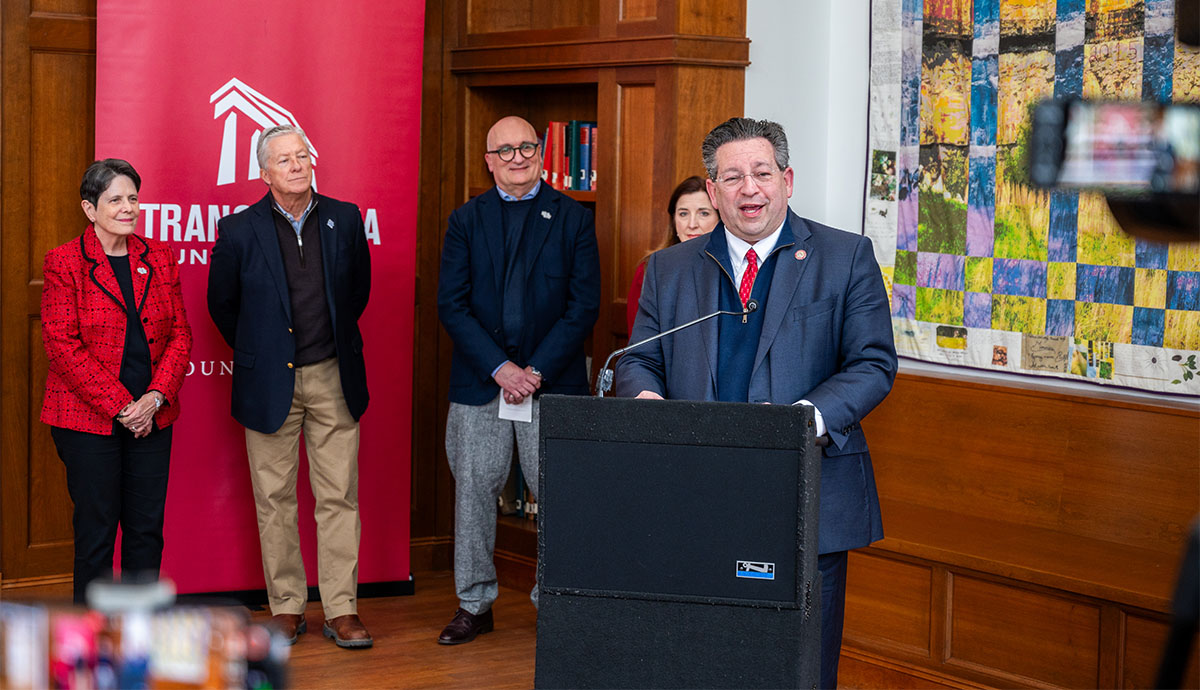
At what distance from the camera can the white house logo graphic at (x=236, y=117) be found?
15.2 ft

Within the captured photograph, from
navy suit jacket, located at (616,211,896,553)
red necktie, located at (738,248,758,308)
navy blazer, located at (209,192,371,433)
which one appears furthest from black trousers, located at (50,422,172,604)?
red necktie, located at (738,248,758,308)

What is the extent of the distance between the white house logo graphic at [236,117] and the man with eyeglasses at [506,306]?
0.76 meters

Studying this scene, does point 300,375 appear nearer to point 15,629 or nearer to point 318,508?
point 318,508

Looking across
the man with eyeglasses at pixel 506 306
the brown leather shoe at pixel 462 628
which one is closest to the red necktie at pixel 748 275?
the man with eyeglasses at pixel 506 306

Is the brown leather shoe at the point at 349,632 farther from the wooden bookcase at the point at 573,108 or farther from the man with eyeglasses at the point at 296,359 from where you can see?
the wooden bookcase at the point at 573,108

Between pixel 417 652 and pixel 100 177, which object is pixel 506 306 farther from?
pixel 100 177

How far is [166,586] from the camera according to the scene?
4.09 ft

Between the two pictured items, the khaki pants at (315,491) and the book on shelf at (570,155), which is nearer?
the khaki pants at (315,491)

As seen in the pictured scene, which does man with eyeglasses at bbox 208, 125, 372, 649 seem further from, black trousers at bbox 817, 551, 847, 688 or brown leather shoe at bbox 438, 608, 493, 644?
black trousers at bbox 817, 551, 847, 688

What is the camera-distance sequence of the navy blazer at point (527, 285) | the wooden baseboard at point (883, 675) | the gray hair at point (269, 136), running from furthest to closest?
1. the navy blazer at point (527, 285)
2. the gray hair at point (269, 136)
3. the wooden baseboard at point (883, 675)

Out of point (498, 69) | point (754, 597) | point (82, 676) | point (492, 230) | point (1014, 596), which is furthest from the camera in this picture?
point (498, 69)

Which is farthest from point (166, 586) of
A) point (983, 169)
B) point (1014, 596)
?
point (983, 169)

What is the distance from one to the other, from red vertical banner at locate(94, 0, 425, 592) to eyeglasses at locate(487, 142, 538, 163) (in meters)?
0.61

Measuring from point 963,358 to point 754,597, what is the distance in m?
2.60
